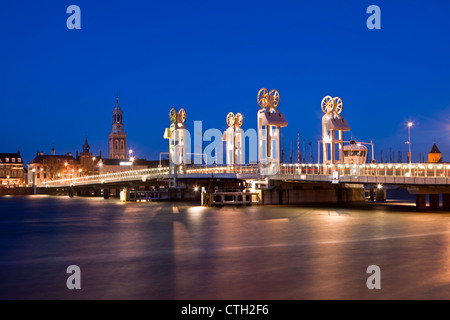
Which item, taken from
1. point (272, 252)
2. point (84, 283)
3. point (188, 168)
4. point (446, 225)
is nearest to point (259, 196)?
point (188, 168)

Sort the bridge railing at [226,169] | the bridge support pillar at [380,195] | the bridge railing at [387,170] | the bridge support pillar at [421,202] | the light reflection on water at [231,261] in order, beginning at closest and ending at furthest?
the light reflection on water at [231,261] < the bridge railing at [387,170] < the bridge support pillar at [421,202] < the bridge railing at [226,169] < the bridge support pillar at [380,195]

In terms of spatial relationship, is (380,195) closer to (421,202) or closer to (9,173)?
(421,202)

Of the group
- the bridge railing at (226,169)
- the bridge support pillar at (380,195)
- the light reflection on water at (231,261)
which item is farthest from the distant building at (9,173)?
the light reflection on water at (231,261)

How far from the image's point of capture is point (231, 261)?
22484 millimetres

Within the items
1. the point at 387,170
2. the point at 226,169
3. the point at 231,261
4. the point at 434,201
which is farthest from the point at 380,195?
the point at 231,261

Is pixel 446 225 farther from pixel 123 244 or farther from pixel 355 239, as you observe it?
pixel 123 244

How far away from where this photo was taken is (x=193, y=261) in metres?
22.8

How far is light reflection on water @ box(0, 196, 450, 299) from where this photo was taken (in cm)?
1669

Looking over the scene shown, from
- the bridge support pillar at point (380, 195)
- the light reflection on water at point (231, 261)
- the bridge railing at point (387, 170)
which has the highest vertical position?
the bridge railing at point (387, 170)

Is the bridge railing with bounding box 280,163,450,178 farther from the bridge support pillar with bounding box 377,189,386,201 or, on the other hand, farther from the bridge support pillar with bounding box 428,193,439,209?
the bridge support pillar with bounding box 377,189,386,201

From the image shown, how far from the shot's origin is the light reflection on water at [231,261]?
16.7 metres

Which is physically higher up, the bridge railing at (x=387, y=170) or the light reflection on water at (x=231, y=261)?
the bridge railing at (x=387, y=170)

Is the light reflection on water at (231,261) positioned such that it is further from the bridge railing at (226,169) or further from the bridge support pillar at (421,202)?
the bridge railing at (226,169)

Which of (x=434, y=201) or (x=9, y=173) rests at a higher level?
(x=9, y=173)
